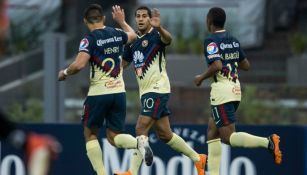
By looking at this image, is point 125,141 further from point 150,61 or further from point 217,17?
point 217,17

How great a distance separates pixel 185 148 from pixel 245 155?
45.4 inches

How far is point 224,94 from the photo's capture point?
1164 cm

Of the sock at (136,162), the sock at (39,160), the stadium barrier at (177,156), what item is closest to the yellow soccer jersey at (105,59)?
the sock at (136,162)

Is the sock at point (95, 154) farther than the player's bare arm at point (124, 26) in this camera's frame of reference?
No

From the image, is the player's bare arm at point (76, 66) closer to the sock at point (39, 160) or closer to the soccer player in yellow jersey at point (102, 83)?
the soccer player in yellow jersey at point (102, 83)

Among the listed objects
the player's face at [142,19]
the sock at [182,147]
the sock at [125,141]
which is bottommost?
the sock at [182,147]

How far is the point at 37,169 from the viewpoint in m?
6.42

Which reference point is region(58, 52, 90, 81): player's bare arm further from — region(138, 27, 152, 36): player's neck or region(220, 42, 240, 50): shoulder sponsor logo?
region(220, 42, 240, 50): shoulder sponsor logo

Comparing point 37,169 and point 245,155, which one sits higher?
point 37,169

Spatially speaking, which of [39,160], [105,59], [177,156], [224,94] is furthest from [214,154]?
[39,160]

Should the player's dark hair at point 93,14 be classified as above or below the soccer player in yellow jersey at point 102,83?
above

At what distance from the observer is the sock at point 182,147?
11734mm

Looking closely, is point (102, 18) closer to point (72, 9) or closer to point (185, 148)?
point (185, 148)

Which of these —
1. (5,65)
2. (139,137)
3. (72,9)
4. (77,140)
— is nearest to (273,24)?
(72,9)
